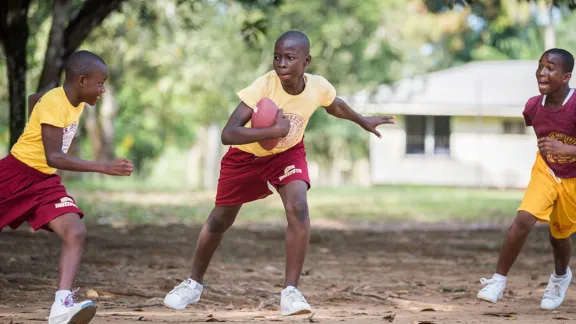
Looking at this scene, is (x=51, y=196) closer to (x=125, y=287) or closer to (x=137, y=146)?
(x=125, y=287)

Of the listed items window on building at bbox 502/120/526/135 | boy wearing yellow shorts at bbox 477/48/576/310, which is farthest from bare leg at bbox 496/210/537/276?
window on building at bbox 502/120/526/135

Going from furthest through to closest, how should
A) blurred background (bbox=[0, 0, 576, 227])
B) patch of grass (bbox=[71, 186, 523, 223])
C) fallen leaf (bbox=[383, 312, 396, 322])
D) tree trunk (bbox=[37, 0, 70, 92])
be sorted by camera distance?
blurred background (bbox=[0, 0, 576, 227]) → patch of grass (bbox=[71, 186, 523, 223]) → tree trunk (bbox=[37, 0, 70, 92]) → fallen leaf (bbox=[383, 312, 396, 322])

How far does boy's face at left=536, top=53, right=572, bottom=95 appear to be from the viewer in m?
6.16

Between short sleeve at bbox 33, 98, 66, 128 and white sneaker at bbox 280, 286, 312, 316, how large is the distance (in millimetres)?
1674

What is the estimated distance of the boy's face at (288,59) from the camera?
223 inches

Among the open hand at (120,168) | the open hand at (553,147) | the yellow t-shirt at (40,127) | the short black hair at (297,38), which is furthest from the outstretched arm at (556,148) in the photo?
the yellow t-shirt at (40,127)

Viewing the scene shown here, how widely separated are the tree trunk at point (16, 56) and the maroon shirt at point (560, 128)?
6.37 metres

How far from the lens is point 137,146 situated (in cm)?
4578

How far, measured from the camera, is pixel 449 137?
32.4m

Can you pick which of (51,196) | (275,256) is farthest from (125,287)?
(275,256)

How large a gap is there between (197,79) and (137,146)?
1532cm

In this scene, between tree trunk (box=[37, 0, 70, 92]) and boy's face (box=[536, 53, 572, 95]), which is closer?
boy's face (box=[536, 53, 572, 95])

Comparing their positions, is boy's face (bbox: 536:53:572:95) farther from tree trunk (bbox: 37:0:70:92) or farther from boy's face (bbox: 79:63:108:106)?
tree trunk (bbox: 37:0:70:92)

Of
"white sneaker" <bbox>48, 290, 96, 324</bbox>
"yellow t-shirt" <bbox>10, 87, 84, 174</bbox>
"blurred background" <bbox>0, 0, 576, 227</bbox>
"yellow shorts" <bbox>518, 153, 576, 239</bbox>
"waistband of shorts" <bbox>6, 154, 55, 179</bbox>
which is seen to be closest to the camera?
"white sneaker" <bbox>48, 290, 96, 324</bbox>
